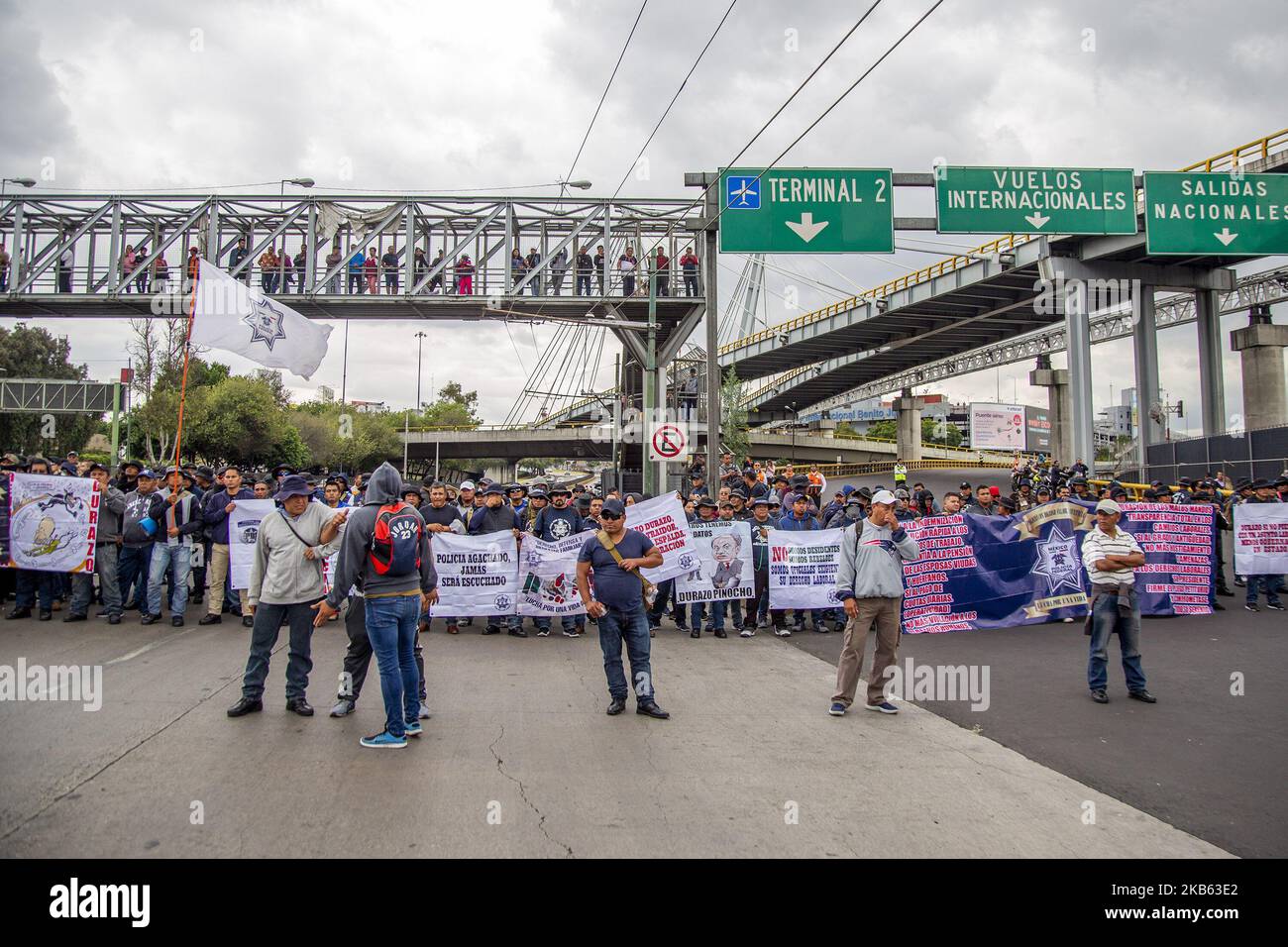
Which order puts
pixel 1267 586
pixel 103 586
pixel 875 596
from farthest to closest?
pixel 1267 586 < pixel 103 586 < pixel 875 596

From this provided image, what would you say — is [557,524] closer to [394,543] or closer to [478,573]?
[478,573]

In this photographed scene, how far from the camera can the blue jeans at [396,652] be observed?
18.7 feet

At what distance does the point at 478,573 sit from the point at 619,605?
4448 mm

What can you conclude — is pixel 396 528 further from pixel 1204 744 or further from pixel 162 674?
pixel 1204 744

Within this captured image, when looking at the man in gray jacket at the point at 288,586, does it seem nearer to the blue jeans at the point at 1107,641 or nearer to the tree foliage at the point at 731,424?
the blue jeans at the point at 1107,641

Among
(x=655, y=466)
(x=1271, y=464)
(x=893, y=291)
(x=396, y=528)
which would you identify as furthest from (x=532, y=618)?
(x=893, y=291)

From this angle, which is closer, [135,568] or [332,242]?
[135,568]

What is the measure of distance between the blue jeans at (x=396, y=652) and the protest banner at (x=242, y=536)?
5570 mm

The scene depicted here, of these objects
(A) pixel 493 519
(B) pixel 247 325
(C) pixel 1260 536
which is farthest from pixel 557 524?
(C) pixel 1260 536

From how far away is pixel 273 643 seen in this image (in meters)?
6.53

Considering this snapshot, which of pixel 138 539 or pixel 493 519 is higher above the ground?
pixel 493 519

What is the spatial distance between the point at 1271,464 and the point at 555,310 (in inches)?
904

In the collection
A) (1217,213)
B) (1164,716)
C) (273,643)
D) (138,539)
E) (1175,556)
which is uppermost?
(1217,213)

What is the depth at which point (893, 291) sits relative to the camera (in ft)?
123
